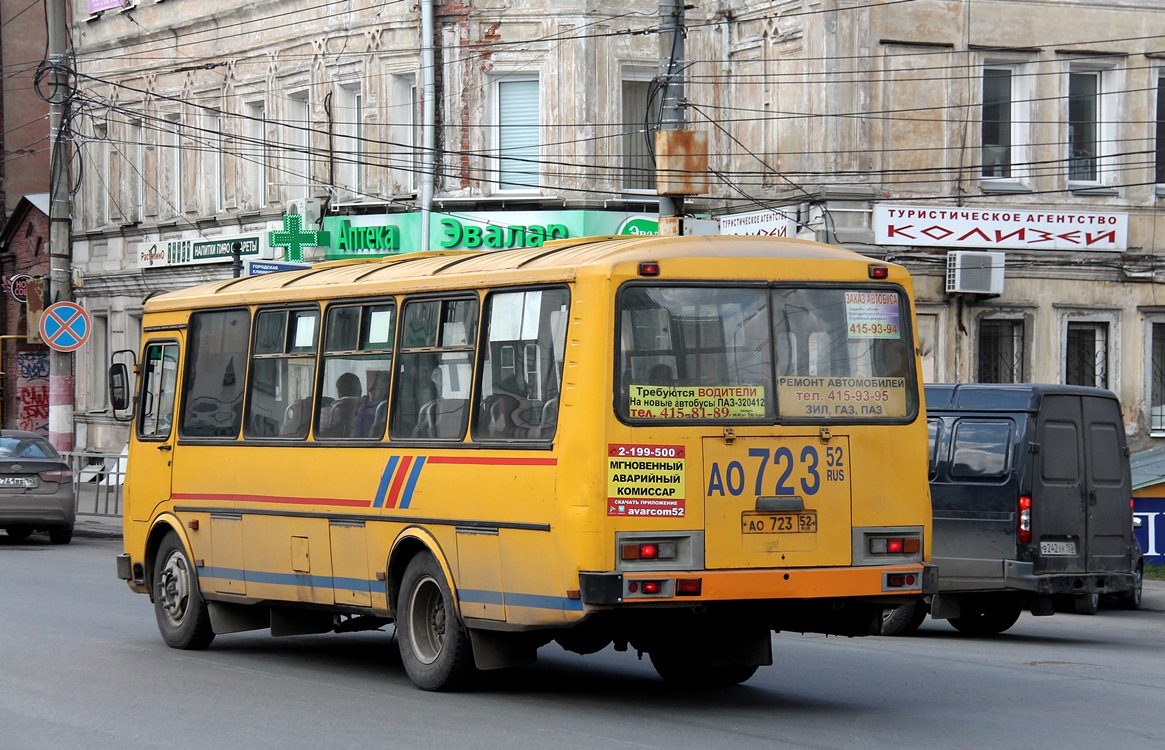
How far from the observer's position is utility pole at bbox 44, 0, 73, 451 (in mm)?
30062

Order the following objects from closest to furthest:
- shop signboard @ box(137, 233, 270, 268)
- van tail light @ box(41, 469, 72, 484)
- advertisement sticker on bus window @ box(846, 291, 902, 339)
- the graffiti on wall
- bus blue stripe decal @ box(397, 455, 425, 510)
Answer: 1. advertisement sticker on bus window @ box(846, 291, 902, 339)
2. bus blue stripe decal @ box(397, 455, 425, 510)
3. van tail light @ box(41, 469, 72, 484)
4. shop signboard @ box(137, 233, 270, 268)
5. the graffiti on wall

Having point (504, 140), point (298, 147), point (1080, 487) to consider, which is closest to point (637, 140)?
point (504, 140)

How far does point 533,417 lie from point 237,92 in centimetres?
2607

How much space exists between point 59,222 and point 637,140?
1011 centimetres

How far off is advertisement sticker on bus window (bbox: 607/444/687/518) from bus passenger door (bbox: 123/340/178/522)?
5381 millimetres

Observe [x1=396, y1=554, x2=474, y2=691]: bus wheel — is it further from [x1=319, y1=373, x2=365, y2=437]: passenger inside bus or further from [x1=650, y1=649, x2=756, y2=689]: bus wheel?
[x1=650, y1=649, x2=756, y2=689]: bus wheel

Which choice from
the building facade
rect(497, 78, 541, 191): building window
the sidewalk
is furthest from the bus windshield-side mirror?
rect(497, 78, 541, 191): building window

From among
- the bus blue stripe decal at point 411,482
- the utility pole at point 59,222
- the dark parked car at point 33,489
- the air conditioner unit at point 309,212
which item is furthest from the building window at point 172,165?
the bus blue stripe decal at point 411,482

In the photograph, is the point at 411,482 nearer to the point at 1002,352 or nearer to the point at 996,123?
the point at 1002,352

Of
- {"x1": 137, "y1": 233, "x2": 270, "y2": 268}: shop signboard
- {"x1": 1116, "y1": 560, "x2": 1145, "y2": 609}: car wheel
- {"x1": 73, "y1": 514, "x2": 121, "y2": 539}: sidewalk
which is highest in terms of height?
{"x1": 137, "y1": 233, "x2": 270, "y2": 268}: shop signboard

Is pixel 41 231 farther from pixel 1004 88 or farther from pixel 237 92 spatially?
pixel 1004 88

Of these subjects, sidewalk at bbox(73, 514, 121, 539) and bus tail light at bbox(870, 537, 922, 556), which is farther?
sidewalk at bbox(73, 514, 121, 539)

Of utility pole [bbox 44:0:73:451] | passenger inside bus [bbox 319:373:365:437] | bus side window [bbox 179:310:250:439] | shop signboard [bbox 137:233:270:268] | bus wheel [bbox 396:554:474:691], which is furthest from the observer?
shop signboard [bbox 137:233:270:268]

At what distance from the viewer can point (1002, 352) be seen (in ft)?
90.9
